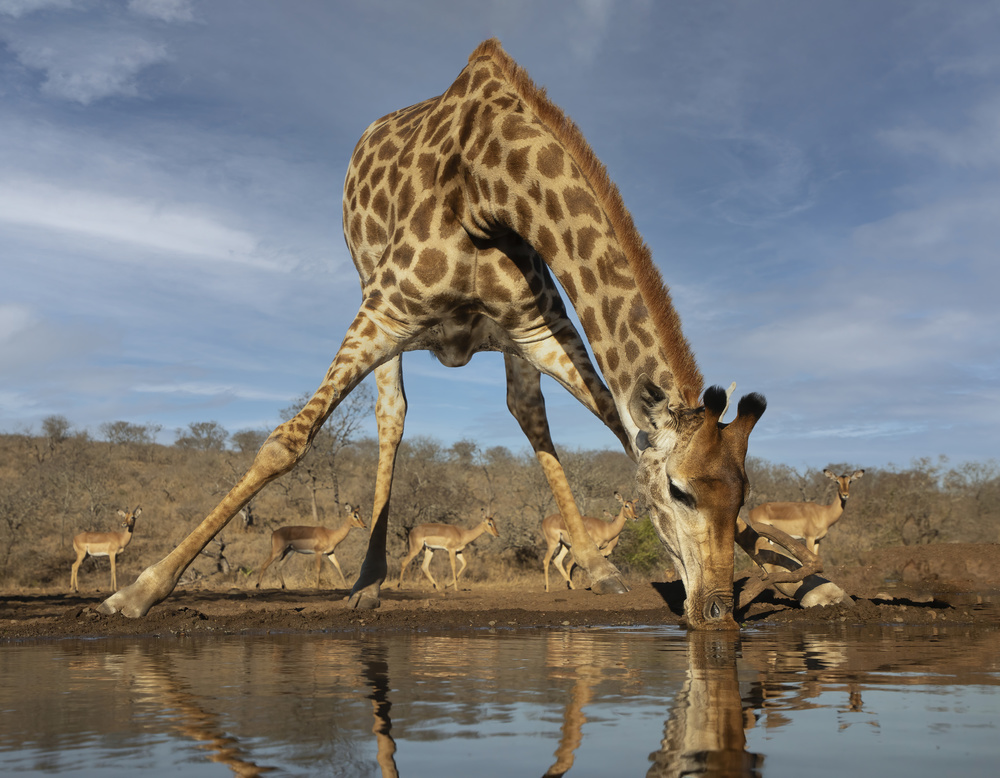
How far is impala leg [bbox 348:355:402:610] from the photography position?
862cm

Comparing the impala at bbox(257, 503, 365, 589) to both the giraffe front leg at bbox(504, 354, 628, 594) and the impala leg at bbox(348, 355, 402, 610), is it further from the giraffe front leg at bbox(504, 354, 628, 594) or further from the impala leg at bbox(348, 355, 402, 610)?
the giraffe front leg at bbox(504, 354, 628, 594)

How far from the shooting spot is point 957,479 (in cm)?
3897

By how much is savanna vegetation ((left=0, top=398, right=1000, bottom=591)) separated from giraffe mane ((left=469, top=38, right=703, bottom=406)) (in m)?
14.3

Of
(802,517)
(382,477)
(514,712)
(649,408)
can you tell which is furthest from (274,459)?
(802,517)

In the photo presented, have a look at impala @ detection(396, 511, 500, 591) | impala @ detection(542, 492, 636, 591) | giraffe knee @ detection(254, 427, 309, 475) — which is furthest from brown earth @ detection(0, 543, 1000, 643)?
impala @ detection(396, 511, 500, 591)

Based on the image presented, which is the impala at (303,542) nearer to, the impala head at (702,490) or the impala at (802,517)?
the impala at (802,517)

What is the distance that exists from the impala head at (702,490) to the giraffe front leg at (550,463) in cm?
274

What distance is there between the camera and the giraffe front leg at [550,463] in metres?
8.04

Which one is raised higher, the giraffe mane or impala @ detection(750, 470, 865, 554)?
the giraffe mane

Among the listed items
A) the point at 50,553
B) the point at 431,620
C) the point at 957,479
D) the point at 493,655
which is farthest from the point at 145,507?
the point at 957,479

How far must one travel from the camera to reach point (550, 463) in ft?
27.8

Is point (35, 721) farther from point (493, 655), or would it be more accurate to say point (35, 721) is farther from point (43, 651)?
point (43, 651)

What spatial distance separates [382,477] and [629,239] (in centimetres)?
411

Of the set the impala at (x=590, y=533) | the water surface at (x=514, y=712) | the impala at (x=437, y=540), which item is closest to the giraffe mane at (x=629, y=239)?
the water surface at (x=514, y=712)
